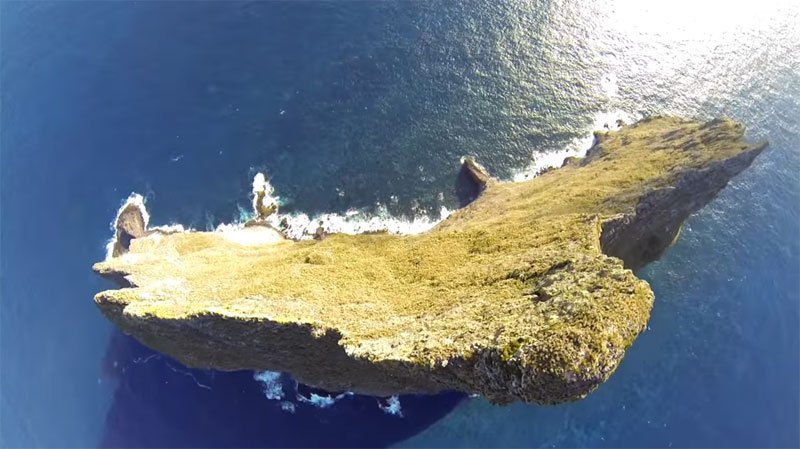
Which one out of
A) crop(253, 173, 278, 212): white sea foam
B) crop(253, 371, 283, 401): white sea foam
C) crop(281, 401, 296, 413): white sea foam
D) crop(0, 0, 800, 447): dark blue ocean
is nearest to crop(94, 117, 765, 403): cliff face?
crop(253, 173, 278, 212): white sea foam

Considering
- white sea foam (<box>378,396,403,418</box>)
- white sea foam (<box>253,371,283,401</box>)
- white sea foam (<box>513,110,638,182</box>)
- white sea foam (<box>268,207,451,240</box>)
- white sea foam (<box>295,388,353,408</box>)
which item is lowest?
white sea foam (<box>378,396,403,418</box>)

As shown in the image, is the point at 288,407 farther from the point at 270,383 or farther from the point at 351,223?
the point at 351,223

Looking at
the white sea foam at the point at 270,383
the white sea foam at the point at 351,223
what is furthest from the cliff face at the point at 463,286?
the white sea foam at the point at 270,383

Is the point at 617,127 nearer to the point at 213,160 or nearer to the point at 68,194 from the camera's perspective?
the point at 213,160

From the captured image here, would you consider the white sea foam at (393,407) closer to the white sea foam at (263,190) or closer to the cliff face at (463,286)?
the cliff face at (463,286)

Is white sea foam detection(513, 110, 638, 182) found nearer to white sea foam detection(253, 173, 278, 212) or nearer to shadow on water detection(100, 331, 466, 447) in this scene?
shadow on water detection(100, 331, 466, 447)

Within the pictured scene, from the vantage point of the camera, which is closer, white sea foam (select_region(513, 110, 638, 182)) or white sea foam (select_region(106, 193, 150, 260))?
white sea foam (select_region(106, 193, 150, 260))

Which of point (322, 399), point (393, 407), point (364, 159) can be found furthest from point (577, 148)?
point (322, 399)
